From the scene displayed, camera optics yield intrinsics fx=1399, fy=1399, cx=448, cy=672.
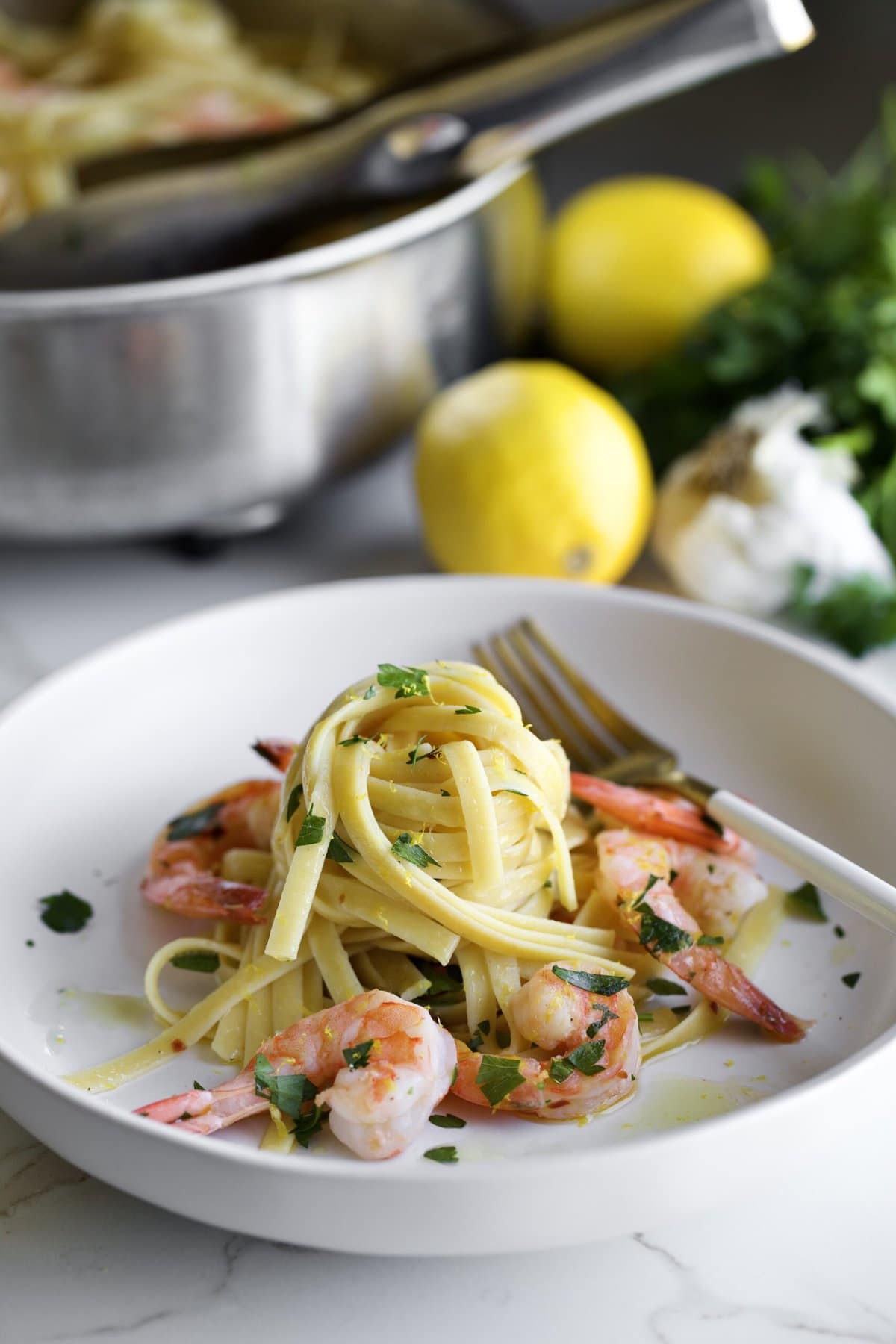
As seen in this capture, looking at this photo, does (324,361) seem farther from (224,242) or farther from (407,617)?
(407,617)

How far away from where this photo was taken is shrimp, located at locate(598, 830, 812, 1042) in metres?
1.18

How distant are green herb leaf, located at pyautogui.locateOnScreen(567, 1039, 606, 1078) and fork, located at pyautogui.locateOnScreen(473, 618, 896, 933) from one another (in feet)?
0.88

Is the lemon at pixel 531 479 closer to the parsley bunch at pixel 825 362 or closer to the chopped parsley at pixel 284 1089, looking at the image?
the parsley bunch at pixel 825 362

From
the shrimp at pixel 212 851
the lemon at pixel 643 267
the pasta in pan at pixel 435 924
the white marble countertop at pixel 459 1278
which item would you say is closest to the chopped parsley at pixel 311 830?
the pasta in pan at pixel 435 924

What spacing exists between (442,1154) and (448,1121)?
1.7 inches

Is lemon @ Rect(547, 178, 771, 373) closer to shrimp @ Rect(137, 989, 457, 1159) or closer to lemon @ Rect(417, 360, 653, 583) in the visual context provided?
lemon @ Rect(417, 360, 653, 583)

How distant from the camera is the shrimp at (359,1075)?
1.03 m

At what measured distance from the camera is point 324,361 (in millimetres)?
2002

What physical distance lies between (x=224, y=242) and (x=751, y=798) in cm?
110

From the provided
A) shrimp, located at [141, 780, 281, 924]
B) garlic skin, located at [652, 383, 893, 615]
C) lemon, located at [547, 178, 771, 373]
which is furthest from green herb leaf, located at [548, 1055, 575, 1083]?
lemon, located at [547, 178, 771, 373]

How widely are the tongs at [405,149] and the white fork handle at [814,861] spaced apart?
3.39 ft

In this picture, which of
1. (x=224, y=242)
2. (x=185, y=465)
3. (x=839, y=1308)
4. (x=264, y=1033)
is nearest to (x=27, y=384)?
(x=185, y=465)

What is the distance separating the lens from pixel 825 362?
2.27 m

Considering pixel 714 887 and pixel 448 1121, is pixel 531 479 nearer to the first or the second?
pixel 714 887
